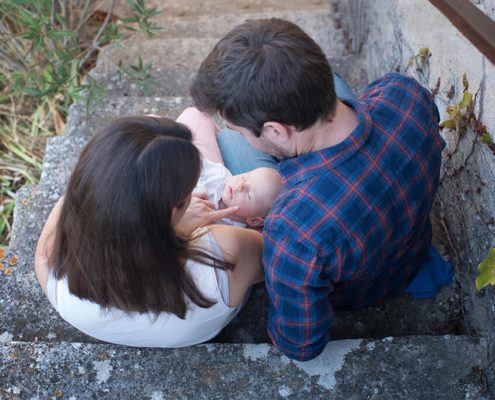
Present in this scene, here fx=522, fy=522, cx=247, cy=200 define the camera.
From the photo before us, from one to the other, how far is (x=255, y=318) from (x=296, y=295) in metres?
0.57

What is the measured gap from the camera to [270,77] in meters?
1.27

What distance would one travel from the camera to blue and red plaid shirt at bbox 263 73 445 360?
1294 mm

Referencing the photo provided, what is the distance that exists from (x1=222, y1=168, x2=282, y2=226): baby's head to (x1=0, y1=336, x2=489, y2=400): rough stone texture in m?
0.53

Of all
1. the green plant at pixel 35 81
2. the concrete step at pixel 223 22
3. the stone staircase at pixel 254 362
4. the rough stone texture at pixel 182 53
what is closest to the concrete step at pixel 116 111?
the green plant at pixel 35 81

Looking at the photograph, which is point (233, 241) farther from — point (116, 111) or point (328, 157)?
point (116, 111)

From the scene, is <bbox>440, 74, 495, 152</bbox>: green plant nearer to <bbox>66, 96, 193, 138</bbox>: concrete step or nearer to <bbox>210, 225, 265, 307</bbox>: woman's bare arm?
<bbox>210, 225, 265, 307</bbox>: woman's bare arm

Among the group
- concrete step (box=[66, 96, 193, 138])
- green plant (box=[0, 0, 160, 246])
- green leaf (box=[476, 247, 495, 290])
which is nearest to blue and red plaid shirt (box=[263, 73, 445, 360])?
green leaf (box=[476, 247, 495, 290])

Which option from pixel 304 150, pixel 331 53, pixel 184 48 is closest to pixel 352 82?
pixel 331 53

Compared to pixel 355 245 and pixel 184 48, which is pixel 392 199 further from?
pixel 184 48

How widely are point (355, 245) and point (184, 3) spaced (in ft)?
12.7

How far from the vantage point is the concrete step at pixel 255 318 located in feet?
5.88

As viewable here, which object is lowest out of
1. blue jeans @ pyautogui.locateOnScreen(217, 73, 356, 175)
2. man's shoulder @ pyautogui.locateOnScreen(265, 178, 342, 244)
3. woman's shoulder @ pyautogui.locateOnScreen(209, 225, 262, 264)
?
blue jeans @ pyautogui.locateOnScreen(217, 73, 356, 175)

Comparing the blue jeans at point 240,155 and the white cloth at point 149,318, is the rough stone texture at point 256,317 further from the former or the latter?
the blue jeans at point 240,155

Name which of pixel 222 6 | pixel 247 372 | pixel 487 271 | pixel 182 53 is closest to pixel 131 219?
pixel 247 372
